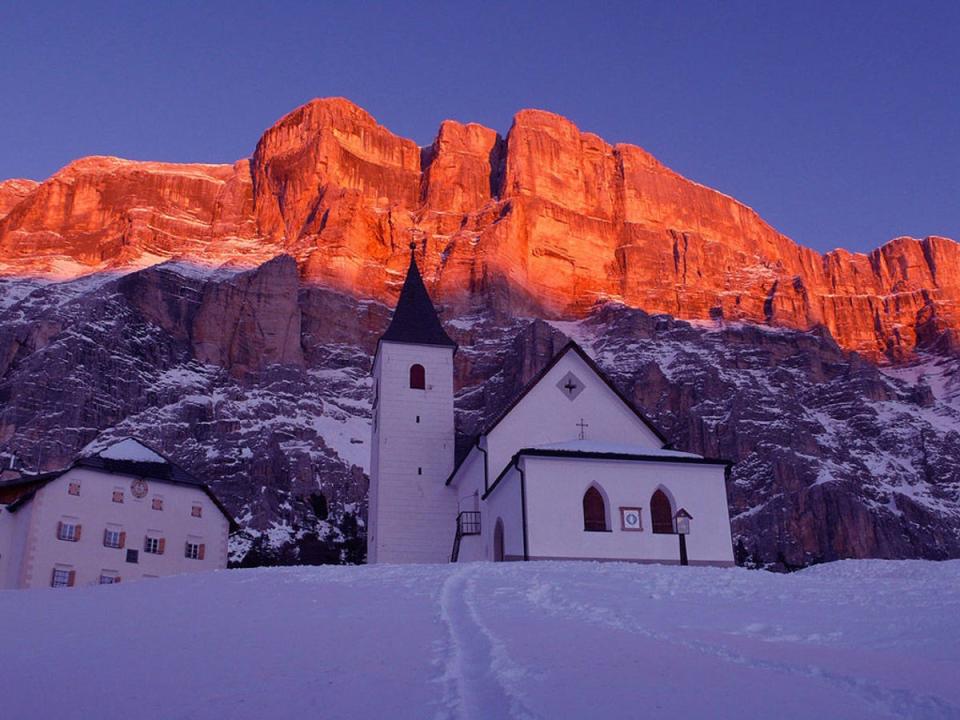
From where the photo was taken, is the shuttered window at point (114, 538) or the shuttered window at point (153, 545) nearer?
the shuttered window at point (114, 538)

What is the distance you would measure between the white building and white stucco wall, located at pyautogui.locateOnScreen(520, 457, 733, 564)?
22079 mm

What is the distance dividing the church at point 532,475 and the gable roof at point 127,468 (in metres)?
11.0

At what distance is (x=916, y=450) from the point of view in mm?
134750

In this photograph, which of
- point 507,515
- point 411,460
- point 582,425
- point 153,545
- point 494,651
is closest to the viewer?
point 494,651

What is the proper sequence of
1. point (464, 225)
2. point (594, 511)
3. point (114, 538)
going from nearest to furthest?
point (594, 511)
point (114, 538)
point (464, 225)

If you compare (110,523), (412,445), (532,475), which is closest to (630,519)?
(532,475)

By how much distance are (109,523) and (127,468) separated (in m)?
2.86

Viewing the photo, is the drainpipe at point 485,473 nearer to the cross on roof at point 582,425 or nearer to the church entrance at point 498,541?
the church entrance at point 498,541

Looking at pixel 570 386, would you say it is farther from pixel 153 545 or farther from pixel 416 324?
pixel 153 545

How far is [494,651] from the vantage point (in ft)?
30.9

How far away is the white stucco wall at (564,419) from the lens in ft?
115

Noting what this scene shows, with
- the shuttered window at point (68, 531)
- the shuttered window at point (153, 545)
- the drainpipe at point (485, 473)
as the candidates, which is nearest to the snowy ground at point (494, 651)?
the drainpipe at point (485, 473)

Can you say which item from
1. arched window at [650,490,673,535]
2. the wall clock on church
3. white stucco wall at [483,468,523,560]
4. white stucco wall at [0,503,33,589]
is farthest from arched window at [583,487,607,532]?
white stucco wall at [0,503,33,589]

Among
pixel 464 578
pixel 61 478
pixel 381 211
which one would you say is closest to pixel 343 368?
pixel 381 211
